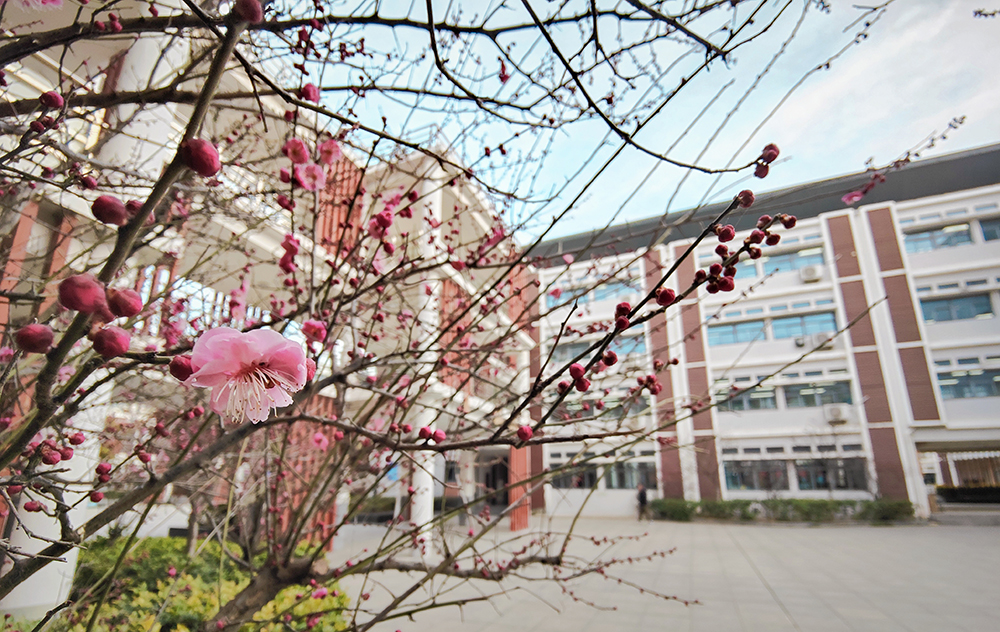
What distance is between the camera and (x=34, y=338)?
47cm

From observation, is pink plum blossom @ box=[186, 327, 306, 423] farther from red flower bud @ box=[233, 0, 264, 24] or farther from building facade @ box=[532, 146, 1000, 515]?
building facade @ box=[532, 146, 1000, 515]

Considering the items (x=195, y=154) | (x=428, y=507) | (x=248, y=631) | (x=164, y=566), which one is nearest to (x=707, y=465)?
(x=428, y=507)

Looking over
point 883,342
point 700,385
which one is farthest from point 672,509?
point 883,342

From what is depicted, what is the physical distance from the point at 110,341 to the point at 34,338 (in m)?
0.09

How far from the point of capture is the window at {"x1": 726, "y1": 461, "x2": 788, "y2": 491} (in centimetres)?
1529

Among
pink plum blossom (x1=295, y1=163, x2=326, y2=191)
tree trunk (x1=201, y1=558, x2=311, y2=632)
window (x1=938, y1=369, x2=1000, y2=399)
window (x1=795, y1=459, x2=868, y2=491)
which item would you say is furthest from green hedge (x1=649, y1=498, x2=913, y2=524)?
pink plum blossom (x1=295, y1=163, x2=326, y2=191)

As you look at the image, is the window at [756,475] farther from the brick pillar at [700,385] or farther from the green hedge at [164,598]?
the green hedge at [164,598]

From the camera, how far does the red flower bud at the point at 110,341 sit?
1.47 ft

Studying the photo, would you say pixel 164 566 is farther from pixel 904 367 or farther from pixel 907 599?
pixel 904 367

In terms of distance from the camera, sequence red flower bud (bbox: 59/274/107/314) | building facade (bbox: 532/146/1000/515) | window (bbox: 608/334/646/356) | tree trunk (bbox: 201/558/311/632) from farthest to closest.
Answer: building facade (bbox: 532/146/1000/515) < tree trunk (bbox: 201/558/311/632) < window (bbox: 608/334/646/356) < red flower bud (bbox: 59/274/107/314)

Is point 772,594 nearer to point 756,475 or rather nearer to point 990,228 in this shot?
point 756,475

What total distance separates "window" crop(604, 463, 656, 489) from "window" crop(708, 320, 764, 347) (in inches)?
176

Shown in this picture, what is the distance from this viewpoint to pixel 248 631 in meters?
1.97

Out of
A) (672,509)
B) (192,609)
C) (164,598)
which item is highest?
(164,598)
